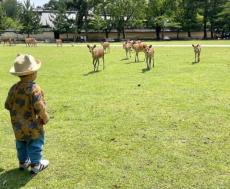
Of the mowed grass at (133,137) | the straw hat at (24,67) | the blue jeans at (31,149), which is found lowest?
the mowed grass at (133,137)

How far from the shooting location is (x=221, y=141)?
6.92m

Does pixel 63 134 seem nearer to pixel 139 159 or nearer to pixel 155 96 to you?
pixel 139 159

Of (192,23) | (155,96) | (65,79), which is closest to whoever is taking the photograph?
(155,96)

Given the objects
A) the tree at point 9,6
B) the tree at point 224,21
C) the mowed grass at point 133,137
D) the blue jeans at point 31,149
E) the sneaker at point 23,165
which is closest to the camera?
the mowed grass at point 133,137

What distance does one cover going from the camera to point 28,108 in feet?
18.7

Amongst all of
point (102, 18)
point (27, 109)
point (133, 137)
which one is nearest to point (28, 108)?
point (27, 109)

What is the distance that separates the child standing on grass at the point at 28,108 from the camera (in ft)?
18.5

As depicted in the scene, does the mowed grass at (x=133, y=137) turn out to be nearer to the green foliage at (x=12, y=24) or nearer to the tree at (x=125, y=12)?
the tree at (x=125, y=12)

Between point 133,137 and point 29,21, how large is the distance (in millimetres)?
63956

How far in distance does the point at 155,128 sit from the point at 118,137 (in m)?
0.85

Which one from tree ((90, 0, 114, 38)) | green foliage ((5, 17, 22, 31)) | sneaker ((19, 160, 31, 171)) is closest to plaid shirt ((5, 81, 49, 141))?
sneaker ((19, 160, 31, 171))

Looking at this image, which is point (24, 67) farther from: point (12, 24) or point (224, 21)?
point (12, 24)

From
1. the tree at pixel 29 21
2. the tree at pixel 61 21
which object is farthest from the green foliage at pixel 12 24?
the tree at pixel 61 21

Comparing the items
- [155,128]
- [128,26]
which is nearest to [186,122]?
[155,128]
